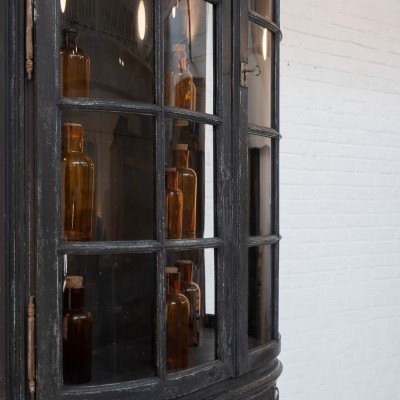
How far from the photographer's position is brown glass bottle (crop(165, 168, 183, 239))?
1.43 metres

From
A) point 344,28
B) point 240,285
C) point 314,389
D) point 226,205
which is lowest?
point 314,389

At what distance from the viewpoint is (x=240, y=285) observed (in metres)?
1.54

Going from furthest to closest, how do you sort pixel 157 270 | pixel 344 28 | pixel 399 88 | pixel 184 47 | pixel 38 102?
pixel 399 88 → pixel 344 28 → pixel 184 47 → pixel 157 270 → pixel 38 102

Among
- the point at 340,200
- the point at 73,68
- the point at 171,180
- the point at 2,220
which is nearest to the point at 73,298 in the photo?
the point at 2,220

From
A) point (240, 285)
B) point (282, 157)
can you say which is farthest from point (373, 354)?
point (240, 285)

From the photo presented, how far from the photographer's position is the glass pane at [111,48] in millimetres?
1344

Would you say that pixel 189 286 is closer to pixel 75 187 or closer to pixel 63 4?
pixel 75 187

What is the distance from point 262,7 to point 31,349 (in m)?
0.99

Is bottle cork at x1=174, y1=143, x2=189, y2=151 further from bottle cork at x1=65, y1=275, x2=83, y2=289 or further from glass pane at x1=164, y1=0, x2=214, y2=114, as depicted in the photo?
bottle cork at x1=65, y1=275, x2=83, y2=289

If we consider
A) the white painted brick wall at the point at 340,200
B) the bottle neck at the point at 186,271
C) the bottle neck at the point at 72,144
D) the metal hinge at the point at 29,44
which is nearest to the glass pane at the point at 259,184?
the bottle neck at the point at 186,271

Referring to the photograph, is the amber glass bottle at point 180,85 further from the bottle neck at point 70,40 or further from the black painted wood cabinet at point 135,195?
the bottle neck at point 70,40

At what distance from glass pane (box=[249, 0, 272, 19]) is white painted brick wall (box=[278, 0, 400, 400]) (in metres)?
1.13

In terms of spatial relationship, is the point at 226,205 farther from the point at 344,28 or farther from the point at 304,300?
the point at 344,28

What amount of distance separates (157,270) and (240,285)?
25 cm
